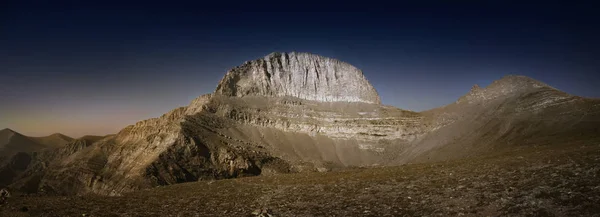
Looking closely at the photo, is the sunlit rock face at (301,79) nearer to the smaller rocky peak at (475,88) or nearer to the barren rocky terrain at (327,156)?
the barren rocky terrain at (327,156)

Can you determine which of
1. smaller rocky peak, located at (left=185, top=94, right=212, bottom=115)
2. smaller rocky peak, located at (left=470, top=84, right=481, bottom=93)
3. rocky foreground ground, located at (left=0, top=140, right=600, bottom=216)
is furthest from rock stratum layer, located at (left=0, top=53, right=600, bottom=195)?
rocky foreground ground, located at (left=0, top=140, right=600, bottom=216)

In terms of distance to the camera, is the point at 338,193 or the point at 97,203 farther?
the point at 97,203

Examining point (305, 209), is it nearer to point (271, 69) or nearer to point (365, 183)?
point (365, 183)

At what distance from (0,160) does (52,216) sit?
19558cm

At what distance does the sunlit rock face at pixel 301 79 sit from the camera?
136 metres

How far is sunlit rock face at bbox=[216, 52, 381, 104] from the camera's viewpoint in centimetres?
13562

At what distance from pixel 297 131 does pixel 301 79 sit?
3609 centimetres

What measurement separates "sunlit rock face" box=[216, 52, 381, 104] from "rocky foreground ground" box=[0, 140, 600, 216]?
102 metres

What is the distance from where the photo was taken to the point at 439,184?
24.8 metres

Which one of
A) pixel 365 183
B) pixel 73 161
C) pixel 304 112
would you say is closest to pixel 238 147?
pixel 304 112

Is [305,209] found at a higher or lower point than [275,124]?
lower

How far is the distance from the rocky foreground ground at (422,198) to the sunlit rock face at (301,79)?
102359 millimetres

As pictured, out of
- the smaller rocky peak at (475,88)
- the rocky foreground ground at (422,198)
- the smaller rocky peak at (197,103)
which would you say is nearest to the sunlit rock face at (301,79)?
the smaller rocky peak at (197,103)

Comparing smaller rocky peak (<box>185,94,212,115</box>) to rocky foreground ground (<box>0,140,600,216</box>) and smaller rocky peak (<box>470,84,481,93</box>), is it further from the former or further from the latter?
smaller rocky peak (<box>470,84,481,93</box>)
